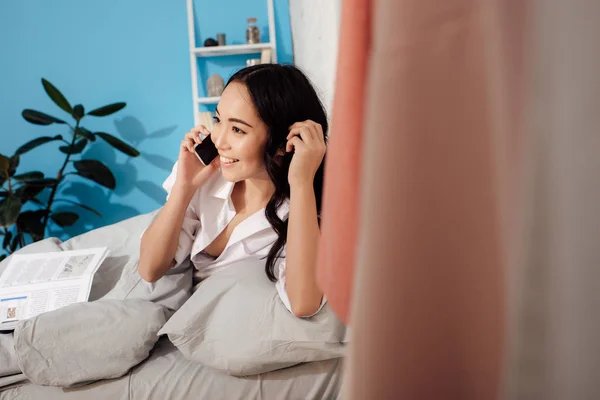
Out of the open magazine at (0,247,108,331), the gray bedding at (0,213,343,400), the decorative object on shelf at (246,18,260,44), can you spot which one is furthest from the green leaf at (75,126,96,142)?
the gray bedding at (0,213,343,400)

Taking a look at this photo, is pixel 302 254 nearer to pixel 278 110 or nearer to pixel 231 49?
pixel 278 110

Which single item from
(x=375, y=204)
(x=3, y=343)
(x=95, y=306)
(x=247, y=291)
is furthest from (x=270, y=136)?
(x=375, y=204)

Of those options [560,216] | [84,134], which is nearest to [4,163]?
[84,134]

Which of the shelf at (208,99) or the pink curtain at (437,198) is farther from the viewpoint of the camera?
the shelf at (208,99)

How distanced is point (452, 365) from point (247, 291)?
2.27 feet

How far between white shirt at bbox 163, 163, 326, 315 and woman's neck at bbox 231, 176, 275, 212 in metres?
0.04

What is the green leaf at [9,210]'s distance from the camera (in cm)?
207

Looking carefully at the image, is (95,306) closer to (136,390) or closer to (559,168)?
(136,390)

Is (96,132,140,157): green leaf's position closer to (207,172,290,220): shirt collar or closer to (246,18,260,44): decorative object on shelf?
(246,18,260,44): decorative object on shelf

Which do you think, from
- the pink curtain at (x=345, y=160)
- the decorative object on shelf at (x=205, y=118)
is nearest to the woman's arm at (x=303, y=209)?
the pink curtain at (x=345, y=160)

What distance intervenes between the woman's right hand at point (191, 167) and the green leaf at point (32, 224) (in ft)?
5.48

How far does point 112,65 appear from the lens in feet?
9.19

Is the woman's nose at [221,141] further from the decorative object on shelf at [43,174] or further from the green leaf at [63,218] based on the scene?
the green leaf at [63,218]

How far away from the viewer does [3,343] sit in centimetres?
93
